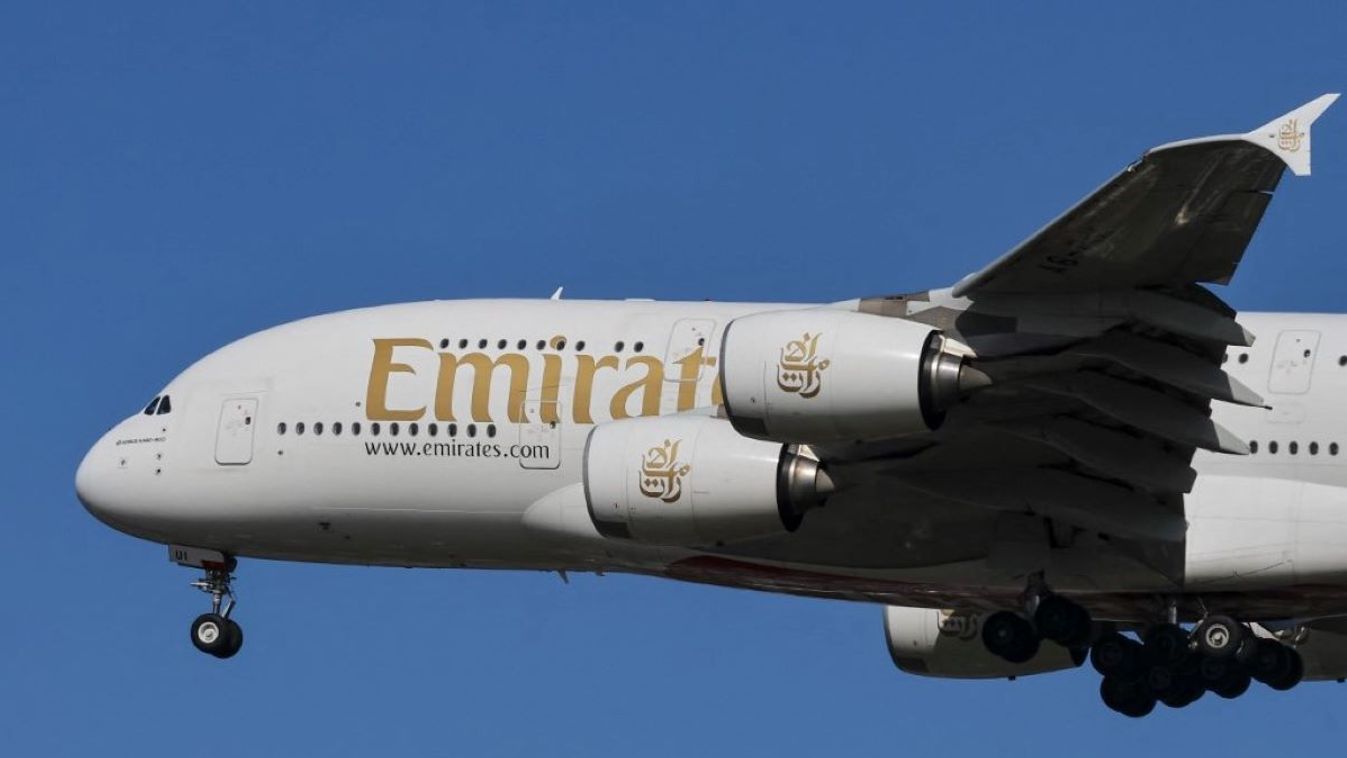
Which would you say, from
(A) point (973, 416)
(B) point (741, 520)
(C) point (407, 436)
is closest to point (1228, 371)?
(A) point (973, 416)

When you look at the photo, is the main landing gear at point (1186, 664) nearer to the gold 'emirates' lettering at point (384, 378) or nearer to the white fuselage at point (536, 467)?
the white fuselage at point (536, 467)

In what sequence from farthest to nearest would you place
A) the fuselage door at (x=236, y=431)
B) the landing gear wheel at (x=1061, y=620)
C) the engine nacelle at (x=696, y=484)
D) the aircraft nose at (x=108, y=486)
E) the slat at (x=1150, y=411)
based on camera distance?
the aircraft nose at (x=108, y=486) → the fuselage door at (x=236, y=431) → the landing gear wheel at (x=1061, y=620) → the engine nacelle at (x=696, y=484) → the slat at (x=1150, y=411)

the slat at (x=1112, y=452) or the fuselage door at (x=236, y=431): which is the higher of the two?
the fuselage door at (x=236, y=431)

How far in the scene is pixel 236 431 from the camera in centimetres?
3709

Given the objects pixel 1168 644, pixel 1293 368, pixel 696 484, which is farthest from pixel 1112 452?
pixel 696 484

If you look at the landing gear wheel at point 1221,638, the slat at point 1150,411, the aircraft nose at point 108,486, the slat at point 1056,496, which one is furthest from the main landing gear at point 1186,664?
the aircraft nose at point 108,486

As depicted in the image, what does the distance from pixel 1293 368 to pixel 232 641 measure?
13767 mm

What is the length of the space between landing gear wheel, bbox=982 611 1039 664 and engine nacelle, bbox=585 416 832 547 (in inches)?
149

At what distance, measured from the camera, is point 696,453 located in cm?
3241

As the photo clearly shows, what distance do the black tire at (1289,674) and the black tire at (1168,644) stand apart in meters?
2.34

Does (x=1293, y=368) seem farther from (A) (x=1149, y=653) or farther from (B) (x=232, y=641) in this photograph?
(B) (x=232, y=641)

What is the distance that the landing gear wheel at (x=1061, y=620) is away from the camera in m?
34.0

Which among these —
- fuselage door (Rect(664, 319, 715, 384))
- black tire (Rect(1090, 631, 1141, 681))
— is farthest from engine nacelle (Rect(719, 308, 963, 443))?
black tire (Rect(1090, 631, 1141, 681))

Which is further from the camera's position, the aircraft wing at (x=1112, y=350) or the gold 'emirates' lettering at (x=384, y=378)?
the gold 'emirates' lettering at (x=384, y=378)
